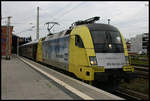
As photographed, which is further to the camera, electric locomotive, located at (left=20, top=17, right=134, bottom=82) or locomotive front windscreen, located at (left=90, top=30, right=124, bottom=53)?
locomotive front windscreen, located at (left=90, top=30, right=124, bottom=53)

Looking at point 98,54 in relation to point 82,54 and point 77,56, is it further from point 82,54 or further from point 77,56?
point 77,56

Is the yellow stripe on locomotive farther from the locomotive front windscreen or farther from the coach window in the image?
the locomotive front windscreen

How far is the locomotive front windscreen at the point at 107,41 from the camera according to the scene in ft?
27.7

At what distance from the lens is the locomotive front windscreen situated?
8.43 meters

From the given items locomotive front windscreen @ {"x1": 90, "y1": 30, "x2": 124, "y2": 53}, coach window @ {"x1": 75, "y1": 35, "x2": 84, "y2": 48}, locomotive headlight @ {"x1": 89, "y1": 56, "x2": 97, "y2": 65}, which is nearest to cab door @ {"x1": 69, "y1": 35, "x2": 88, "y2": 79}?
coach window @ {"x1": 75, "y1": 35, "x2": 84, "y2": 48}

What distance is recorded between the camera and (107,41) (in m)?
8.66

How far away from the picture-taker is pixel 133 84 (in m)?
9.90

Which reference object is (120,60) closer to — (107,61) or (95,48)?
(107,61)

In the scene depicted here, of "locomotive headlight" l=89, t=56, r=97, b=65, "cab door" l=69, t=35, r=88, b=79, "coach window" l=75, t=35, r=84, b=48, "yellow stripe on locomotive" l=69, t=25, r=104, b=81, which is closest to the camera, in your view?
"yellow stripe on locomotive" l=69, t=25, r=104, b=81

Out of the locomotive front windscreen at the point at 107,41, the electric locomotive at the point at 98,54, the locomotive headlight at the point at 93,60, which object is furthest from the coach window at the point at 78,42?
the locomotive headlight at the point at 93,60

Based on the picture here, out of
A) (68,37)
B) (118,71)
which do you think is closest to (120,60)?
(118,71)

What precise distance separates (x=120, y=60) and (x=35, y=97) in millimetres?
4365

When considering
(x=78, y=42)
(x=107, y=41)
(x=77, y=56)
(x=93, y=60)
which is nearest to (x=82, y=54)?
(x=77, y=56)

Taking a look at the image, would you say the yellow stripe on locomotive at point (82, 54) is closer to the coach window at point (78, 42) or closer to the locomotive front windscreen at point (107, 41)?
the coach window at point (78, 42)
